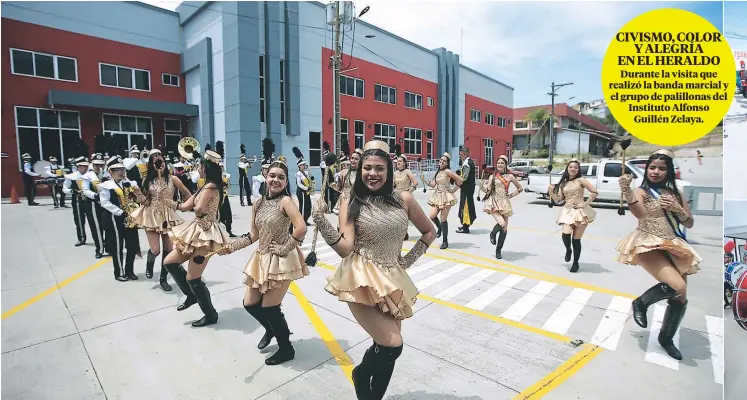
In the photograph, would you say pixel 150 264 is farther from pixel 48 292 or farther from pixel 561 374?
pixel 561 374

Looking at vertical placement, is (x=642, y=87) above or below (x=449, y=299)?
above

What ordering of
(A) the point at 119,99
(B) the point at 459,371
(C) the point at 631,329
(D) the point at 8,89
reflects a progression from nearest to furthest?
(B) the point at 459,371 → (C) the point at 631,329 → (D) the point at 8,89 → (A) the point at 119,99

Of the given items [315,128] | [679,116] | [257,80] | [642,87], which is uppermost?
[257,80]

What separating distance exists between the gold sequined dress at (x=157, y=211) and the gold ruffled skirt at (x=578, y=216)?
6.39 meters

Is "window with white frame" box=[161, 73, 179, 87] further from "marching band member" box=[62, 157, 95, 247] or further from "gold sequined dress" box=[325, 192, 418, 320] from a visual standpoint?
"gold sequined dress" box=[325, 192, 418, 320]

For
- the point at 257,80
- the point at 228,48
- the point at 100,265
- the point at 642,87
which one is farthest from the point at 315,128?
the point at 642,87

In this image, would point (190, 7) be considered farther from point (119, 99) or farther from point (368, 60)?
point (368, 60)

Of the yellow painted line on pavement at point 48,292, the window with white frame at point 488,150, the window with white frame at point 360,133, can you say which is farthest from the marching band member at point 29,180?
the window with white frame at point 488,150

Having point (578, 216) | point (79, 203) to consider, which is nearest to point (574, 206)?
point (578, 216)

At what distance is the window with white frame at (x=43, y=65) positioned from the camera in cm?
1747

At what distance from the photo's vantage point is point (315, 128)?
2242cm

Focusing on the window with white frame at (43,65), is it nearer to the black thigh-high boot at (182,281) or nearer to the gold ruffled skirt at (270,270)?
the black thigh-high boot at (182,281)

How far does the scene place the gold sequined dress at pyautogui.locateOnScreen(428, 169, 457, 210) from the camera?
8531mm

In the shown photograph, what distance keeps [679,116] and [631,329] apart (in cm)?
234
